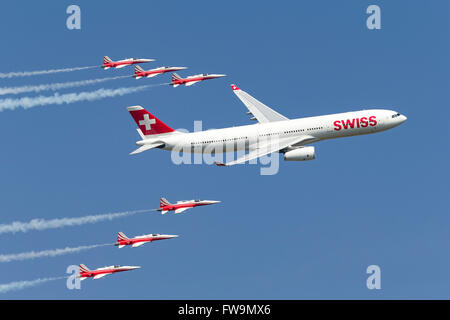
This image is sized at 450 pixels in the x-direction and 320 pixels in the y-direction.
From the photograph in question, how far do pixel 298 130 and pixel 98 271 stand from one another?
135ft

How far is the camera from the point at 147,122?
565ft

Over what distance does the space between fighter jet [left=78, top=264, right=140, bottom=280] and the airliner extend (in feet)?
66.7

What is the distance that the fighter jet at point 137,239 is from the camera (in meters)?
159

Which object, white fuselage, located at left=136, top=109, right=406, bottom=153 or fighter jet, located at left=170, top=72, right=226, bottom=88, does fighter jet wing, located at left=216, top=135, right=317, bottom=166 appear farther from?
fighter jet, located at left=170, top=72, right=226, bottom=88

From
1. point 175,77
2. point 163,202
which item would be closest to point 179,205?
point 163,202

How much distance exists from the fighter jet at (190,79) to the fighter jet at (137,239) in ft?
112

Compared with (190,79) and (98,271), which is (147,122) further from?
(98,271)

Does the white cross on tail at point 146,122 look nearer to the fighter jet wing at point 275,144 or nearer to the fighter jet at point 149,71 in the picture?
the fighter jet at point 149,71

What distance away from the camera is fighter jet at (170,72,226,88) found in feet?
604

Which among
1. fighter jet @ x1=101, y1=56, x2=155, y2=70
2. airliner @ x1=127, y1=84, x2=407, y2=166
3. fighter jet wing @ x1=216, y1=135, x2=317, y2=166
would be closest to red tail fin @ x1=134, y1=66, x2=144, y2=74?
fighter jet @ x1=101, y1=56, x2=155, y2=70

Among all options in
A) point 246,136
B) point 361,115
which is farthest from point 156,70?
point 361,115

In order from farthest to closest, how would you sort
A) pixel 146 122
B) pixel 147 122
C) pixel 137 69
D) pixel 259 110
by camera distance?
pixel 137 69 → pixel 259 110 → pixel 146 122 → pixel 147 122

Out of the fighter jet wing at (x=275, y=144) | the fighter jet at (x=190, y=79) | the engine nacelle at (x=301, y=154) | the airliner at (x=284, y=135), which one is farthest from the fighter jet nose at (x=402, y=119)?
the fighter jet at (x=190, y=79)

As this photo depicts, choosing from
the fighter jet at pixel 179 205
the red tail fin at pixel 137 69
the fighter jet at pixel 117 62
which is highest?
the fighter jet at pixel 117 62
